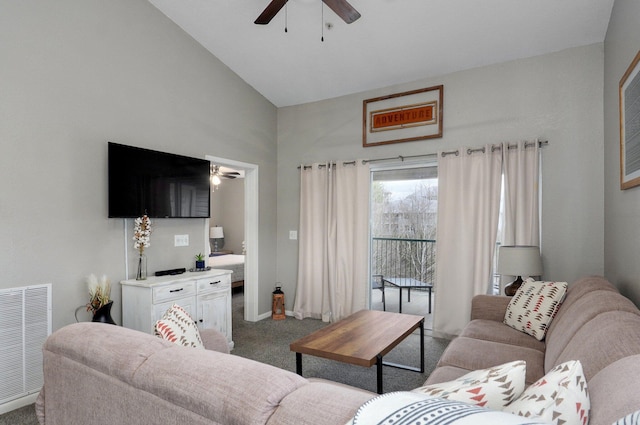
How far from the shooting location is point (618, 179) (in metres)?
2.56

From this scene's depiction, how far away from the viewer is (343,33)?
349 centimetres

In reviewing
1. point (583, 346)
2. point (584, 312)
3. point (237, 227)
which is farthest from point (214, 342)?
point (237, 227)

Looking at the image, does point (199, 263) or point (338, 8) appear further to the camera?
point (199, 263)

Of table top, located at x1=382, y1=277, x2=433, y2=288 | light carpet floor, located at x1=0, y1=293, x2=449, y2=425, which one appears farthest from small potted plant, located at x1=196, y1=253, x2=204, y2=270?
table top, located at x1=382, y1=277, x2=433, y2=288

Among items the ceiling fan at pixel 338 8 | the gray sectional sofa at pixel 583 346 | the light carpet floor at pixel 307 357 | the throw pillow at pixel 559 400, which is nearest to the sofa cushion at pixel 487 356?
the gray sectional sofa at pixel 583 346

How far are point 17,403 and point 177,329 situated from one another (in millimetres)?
1831

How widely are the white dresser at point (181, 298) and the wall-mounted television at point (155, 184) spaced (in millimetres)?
645

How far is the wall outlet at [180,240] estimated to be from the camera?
372 cm

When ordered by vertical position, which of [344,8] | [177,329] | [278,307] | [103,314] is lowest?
[278,307]

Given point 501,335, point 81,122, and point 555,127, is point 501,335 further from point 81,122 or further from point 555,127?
point 81,122

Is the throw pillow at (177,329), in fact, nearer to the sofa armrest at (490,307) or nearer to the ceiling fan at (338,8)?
the ceiling fan at (338,8)

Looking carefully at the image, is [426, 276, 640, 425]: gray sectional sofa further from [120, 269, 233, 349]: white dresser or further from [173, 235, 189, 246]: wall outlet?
[173, 235, 189, 246]: wall outlet

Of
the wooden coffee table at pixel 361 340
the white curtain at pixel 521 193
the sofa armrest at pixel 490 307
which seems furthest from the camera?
the white curtain at pixel 521 193

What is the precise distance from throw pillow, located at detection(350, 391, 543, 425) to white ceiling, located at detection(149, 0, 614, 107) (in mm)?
3181
